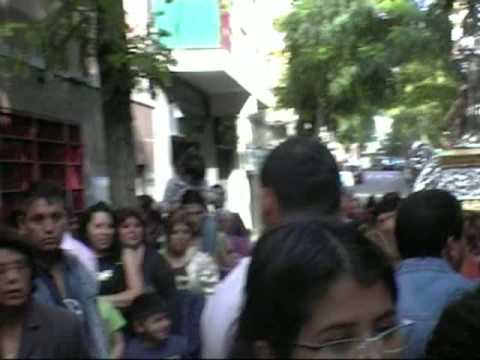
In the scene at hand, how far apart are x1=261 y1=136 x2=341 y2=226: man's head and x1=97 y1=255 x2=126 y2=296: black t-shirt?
3391mm

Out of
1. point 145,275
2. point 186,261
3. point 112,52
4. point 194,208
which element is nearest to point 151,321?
point 145,275

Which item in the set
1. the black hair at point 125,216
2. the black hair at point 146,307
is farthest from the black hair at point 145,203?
the black hair at point 146,307

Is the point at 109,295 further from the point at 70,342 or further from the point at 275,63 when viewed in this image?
the point at 275,63

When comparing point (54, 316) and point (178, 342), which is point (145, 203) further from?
point (54, 316)

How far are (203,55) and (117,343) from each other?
16.7 meters

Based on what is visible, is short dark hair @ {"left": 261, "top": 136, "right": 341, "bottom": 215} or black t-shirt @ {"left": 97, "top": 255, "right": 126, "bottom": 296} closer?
short dark hair @ {"left": 261, "top": 136, "right": 341, "bottom": 215}

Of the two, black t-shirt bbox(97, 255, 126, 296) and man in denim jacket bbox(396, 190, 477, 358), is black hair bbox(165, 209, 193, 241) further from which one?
man in denim jacket bbox(396, 190, 477, 358)

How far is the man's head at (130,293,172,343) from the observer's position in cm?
591

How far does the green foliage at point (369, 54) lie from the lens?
891 inches

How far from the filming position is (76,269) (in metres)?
5.29

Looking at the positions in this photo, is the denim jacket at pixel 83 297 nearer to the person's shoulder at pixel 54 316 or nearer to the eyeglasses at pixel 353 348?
the person's shoulder at pixel 54 316

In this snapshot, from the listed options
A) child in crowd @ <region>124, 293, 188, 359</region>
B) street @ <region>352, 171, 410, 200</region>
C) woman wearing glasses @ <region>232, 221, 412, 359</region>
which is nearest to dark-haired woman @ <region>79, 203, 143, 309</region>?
child in crowd @ <region>124, 293, 188, 359</region>

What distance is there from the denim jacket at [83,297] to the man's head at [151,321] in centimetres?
58

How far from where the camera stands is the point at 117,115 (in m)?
11.1
